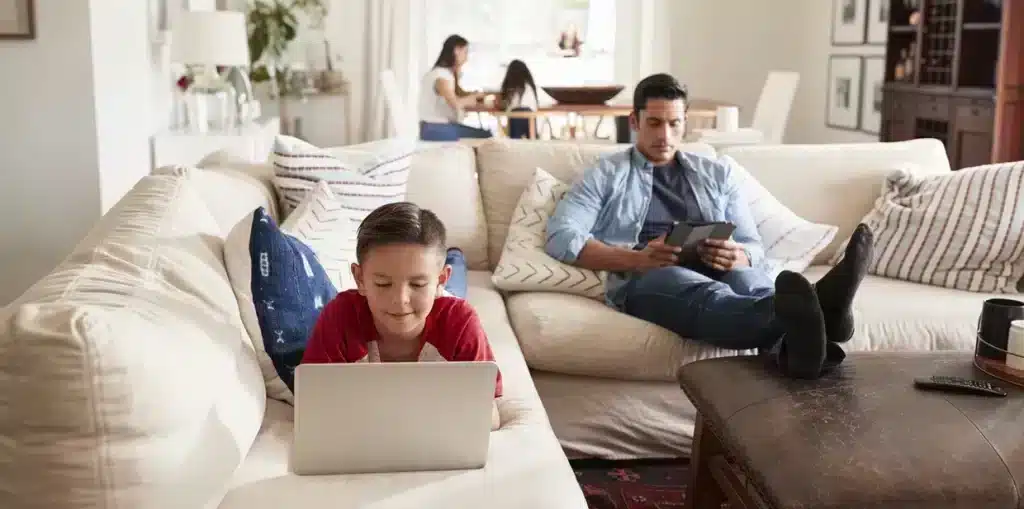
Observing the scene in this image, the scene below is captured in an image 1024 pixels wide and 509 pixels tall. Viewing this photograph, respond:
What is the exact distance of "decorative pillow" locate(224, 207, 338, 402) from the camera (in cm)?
182

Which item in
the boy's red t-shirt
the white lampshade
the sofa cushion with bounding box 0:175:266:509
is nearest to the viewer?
the sofa cushion with bounding box 0:175:266:509

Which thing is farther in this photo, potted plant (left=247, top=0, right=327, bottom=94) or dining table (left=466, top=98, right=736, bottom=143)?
potted plant (left=247, top=0, right=327, bottom=94)

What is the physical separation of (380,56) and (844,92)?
321 centimetres

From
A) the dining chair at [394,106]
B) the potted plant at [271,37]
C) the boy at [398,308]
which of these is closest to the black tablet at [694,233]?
the boy at [398,308]

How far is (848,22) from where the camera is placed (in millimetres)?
6762

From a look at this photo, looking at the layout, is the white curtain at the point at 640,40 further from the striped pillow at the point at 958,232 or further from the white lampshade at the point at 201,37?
the striped pillow at the point at 958,232

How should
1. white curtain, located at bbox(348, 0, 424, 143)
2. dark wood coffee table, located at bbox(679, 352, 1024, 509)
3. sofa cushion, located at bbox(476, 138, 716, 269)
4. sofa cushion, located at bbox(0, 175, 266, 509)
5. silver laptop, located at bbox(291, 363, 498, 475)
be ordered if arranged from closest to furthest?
sofa cushion, located at bbox(0, 175, 266, 509) → silver laptop, located at bbox(291, 363, 498, 475) → dark wood coffee table, located at bbox(679, 352, 1024, 509) → sofa cushion, located at bbox(476, 138, 716, 269) → white curtain, located at bbox(348, 0, 424, 143)

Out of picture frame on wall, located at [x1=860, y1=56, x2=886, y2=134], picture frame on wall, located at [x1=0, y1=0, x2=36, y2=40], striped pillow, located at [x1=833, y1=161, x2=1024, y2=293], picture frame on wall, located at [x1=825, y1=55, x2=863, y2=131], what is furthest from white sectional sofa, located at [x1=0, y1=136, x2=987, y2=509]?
picture frame on wall, located at [x1=825, y1=55, x2=863, y2=131]

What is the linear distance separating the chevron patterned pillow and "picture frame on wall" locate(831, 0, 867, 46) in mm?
4327

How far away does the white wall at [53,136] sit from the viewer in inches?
140

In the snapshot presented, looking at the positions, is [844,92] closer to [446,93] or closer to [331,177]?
[446,93]

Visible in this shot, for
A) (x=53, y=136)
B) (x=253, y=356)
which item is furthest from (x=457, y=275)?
(x=53, y=136)

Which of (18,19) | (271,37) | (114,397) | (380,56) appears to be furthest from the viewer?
(380,56)

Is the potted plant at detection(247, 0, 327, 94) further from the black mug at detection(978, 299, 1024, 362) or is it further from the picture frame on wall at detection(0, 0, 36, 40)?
the black mug at detection(978, 299, 1024, 362)
